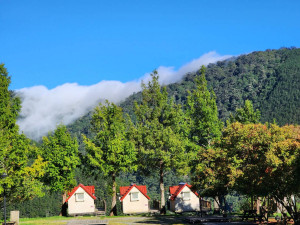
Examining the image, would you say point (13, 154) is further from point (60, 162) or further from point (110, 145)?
point (110, 145)

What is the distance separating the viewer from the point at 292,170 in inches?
1003

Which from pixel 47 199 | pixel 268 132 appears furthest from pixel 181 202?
pixel 47 199

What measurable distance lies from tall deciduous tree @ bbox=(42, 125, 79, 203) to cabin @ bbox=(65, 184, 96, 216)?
10.4 m

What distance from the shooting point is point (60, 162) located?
49.4 meters

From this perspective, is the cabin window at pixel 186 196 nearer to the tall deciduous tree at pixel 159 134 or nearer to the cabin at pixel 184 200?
the cabin at pixel 184 200

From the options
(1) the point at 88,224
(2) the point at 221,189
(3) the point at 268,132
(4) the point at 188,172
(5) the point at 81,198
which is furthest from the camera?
(5) the point at 81,198

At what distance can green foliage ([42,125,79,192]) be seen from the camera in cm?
4928

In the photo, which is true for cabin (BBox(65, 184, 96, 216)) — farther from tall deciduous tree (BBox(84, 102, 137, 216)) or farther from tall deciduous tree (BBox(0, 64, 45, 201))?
tall deciduous tree (BBox(0, 64, 45, 201))

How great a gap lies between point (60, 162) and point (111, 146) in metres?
8.19

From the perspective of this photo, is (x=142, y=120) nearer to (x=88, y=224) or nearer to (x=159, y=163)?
(x=159, y=163)

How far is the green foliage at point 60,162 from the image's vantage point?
162ft

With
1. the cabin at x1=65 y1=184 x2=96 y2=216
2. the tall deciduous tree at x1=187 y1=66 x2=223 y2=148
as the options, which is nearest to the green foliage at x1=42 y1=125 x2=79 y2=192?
the cabin at x1=65 y1=184 x2=96 y2=216

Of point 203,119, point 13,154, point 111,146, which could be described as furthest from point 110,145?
point 13,154

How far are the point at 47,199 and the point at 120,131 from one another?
104579 mm
